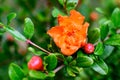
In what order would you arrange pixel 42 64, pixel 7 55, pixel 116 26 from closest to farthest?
1. pixel 42 64
2. pixel 116 26
3. pixel 7 55

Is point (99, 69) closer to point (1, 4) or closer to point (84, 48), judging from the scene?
point (84, 48)

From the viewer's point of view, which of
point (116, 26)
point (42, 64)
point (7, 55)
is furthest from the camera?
point (7, 55)

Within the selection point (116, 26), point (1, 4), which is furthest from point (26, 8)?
point (116, 26)

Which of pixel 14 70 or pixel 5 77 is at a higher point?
pixel 14 70

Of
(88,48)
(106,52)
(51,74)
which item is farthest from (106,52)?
(51,74)

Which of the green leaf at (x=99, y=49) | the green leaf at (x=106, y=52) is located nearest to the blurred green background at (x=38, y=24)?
the green leaf at (x=106, y=52)

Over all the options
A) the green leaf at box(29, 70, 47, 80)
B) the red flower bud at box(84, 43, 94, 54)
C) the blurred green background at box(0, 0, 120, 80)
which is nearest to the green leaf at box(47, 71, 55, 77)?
the green leaf at box(29, 70, 47, 80)
